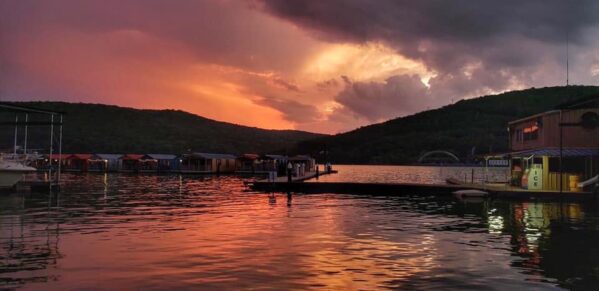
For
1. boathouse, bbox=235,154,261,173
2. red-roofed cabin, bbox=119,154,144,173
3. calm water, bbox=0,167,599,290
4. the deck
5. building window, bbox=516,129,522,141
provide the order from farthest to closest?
red-roofed cabin, bbox=119,154,144,173, boathouse, bbox=235,154,261,173, building window, bbox=516,129,522,141, the deck, calm water, bbox=0,167,599,290

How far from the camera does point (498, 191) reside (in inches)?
1750

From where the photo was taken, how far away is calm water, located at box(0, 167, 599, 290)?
1501 centimetres

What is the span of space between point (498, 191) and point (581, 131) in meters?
8.36

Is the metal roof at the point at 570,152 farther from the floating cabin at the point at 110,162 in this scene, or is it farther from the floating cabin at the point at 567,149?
the floating cabin at the point at 110,162

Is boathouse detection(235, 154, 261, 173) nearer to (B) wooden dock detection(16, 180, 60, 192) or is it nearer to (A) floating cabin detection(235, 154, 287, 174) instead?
(A) floating cabin detection(235, 154, 287, 174)

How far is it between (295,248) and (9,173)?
1564 inches

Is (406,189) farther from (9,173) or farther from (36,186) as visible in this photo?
(9,173)

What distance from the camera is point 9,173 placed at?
163 feet

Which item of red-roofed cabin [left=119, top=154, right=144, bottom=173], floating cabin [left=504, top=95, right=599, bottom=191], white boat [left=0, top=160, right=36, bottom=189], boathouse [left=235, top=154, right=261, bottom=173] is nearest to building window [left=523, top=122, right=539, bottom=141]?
floating cabin [left=504, top=95, right=599, bottom=191]

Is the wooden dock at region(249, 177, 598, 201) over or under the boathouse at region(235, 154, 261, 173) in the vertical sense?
under

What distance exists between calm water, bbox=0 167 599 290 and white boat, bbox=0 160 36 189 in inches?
662

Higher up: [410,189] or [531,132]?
[531,132]

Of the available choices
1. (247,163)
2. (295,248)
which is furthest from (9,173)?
(247,163)

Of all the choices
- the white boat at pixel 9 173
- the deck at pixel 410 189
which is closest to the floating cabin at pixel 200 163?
the deck at pixel 410 189
